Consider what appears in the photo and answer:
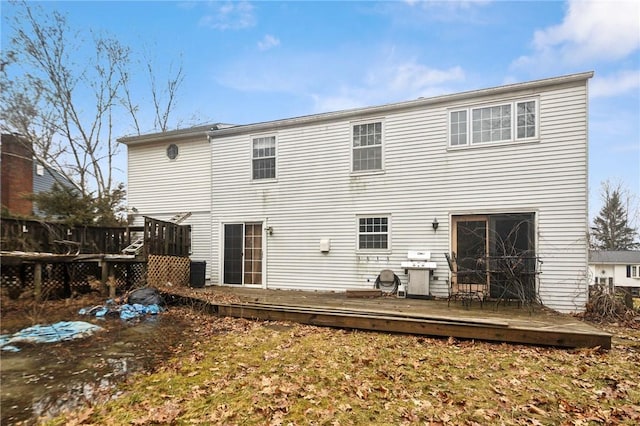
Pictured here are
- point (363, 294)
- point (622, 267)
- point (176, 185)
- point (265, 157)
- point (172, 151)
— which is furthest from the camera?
point (622, 267)

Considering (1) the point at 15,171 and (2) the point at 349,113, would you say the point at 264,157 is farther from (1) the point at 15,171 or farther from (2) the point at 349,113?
(1) the point at 15,171

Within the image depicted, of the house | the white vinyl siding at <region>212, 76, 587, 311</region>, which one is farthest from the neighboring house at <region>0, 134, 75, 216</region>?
the white vinyl siding at <region>212, 76, 587, 311</region>

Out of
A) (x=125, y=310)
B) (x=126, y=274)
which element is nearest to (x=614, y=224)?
(x=126, y=274)

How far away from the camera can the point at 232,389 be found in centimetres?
365

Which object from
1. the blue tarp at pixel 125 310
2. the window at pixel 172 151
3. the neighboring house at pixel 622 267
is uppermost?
the window at pixel 172 151

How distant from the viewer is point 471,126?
28.8 feet

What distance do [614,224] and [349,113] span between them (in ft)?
113

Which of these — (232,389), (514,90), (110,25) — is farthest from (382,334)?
(110,25)

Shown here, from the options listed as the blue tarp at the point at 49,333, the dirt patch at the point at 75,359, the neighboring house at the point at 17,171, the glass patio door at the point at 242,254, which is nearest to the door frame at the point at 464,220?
the glass patio door at the point at 242,254

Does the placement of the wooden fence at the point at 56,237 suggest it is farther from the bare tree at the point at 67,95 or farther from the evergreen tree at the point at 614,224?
the evergreen tree at the point at 614,224

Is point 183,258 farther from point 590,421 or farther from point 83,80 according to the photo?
point 83,80

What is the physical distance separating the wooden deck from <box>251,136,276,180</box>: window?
159 inches

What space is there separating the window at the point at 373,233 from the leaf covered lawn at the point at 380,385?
4.25 meters

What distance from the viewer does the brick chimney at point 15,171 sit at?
17.1 m
